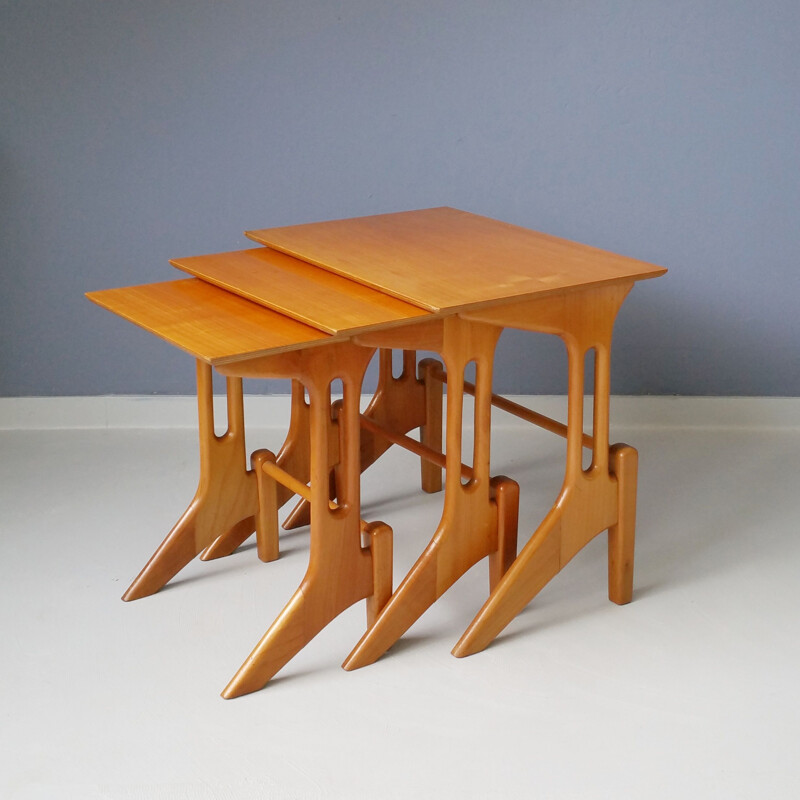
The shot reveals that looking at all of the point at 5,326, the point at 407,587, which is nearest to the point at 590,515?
the point at 407,587

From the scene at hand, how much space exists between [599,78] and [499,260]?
1.24m

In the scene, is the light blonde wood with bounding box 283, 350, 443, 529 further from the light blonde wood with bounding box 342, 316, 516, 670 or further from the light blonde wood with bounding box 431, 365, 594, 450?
the light blonde wood with bounding box 342, 316, 516, 670

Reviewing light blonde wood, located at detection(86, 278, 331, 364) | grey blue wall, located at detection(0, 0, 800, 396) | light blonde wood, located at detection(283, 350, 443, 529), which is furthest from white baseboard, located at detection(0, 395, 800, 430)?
light blonde wood, located at detection(86, 278, 331, 364)

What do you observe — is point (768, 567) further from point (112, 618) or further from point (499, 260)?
point (112, 618)

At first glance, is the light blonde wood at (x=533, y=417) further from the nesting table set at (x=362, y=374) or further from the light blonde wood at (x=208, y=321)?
the light blonde wood at (x=208, y=321)

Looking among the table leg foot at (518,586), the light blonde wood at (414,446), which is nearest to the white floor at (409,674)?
the table leg foot at (518,586)

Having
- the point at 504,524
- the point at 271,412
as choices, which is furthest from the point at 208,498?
the point at 271,412

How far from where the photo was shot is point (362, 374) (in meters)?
2.35

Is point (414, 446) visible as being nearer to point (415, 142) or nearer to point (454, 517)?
point (454, 517)

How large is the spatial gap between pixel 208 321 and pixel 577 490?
2.89 ft

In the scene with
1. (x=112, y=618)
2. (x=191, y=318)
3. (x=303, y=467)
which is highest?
(x=191, y=318)

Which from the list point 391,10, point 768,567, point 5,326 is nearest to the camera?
point 768,567

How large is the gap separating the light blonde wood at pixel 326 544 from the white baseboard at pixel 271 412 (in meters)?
1.45

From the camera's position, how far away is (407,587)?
2.43m
